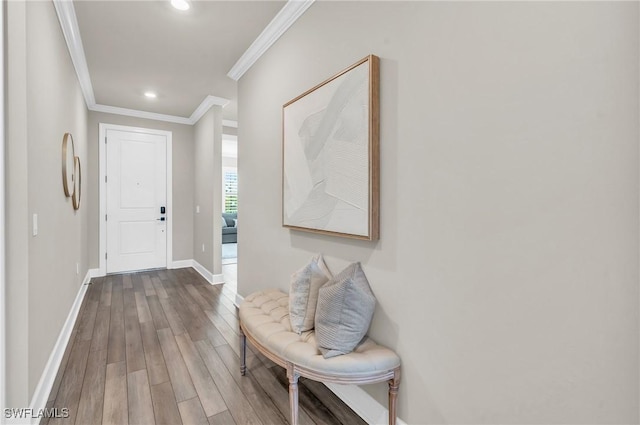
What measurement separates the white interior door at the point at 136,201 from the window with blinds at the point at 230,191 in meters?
4.75

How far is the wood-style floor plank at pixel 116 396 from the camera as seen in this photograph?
166 cm

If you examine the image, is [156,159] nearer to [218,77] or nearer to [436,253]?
[218,77]

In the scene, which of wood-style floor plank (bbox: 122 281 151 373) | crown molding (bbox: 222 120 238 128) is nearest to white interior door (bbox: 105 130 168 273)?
crown molding (bbox: 222 120 238 128)

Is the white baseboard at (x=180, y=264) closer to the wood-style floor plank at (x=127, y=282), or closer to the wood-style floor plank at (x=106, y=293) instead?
the wood-style floor plank at (x=127, y=282)

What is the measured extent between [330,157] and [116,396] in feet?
6.37

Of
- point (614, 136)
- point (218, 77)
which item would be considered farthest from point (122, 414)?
point (218, 77)

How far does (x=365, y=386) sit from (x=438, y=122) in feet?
4.68

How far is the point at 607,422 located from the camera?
2.93 ft

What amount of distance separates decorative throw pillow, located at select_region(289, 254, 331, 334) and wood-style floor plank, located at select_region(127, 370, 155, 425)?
36.4 inches

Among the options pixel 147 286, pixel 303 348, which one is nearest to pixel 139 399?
pixel 303 348

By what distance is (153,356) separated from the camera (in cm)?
232

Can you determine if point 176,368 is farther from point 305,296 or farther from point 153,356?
point 305,296

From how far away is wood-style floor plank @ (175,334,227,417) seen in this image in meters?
1.76

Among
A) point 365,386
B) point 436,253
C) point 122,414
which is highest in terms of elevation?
point 436,253
